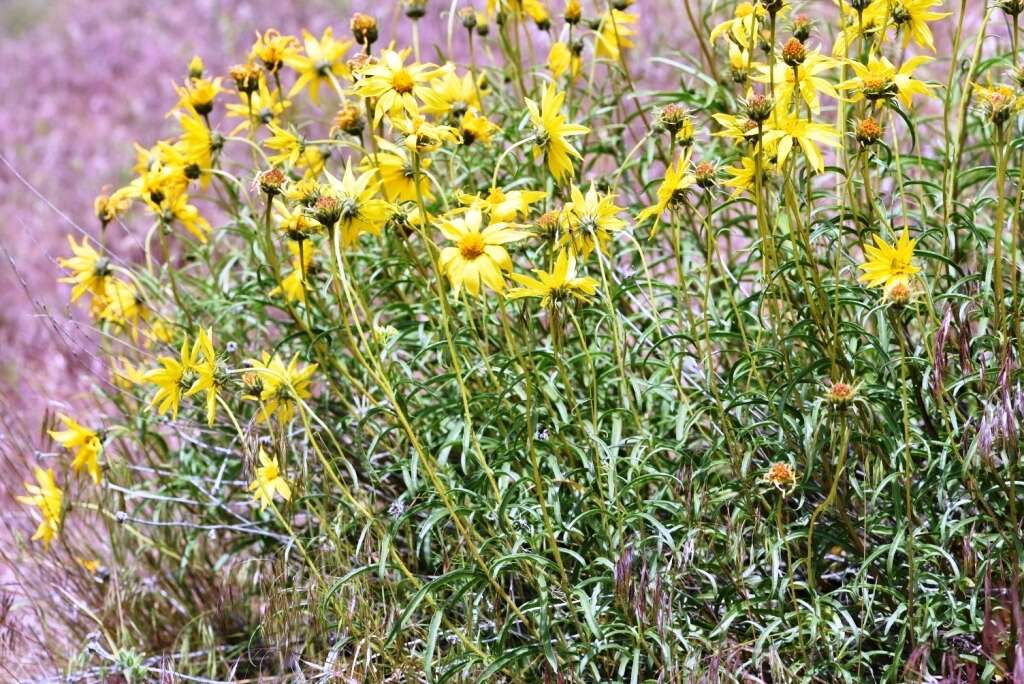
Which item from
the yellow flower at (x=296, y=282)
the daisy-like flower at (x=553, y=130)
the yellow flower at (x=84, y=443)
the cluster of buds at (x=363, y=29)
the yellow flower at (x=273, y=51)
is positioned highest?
the cluster of buds at (x=363, y=29)

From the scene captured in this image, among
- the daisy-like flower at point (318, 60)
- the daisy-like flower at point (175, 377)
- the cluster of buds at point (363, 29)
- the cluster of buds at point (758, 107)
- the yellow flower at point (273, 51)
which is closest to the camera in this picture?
the cluster of buds at point (758, 107)

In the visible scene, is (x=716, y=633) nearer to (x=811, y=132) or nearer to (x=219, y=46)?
(x=811, y=132)

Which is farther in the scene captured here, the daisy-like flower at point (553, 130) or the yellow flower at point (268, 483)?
the yellow flower at point (268, 483)

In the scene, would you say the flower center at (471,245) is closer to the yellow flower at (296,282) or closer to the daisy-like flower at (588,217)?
the daisy-like flower at (588,217)

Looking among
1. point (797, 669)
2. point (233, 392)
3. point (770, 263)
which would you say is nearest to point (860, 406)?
point (770, 263)

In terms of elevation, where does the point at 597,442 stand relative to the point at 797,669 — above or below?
above

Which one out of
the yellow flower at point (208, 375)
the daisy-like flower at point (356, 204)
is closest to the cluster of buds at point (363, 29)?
the daisy-like flower at point (356, 204)

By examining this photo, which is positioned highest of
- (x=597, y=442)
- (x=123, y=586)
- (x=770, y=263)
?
(x=770, y=263)
